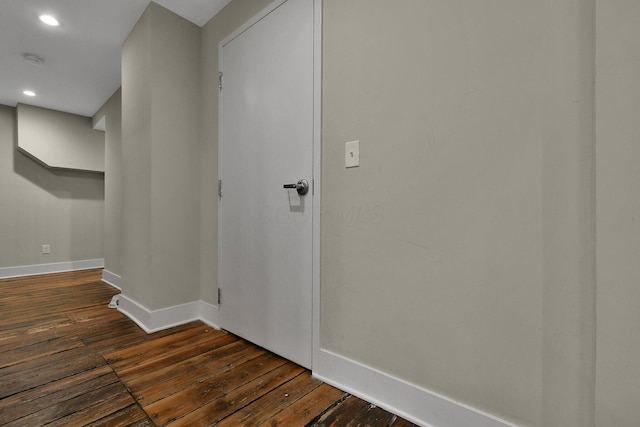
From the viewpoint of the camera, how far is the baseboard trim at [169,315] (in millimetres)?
1958

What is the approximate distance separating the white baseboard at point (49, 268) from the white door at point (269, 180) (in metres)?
3.65

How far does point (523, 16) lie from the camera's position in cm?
88

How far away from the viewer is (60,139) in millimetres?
3938

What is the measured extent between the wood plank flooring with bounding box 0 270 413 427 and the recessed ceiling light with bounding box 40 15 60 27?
231 cm

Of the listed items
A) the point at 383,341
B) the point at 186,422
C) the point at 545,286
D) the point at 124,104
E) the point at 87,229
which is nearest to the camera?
the point at 545,286

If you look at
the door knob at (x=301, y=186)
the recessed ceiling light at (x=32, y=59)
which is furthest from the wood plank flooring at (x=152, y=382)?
the recessed ceiling light at (x=32, y=59)

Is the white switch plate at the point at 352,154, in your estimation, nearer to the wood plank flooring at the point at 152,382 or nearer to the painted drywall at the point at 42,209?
the wood plank flooring at the point at 152,382

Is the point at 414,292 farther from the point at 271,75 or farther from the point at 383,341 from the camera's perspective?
the point at 271,75

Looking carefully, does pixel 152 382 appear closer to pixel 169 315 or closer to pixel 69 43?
pixel 169 315

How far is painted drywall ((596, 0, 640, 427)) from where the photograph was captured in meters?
0.70

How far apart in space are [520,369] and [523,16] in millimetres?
1101

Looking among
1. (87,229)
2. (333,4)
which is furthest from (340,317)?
(87,229)

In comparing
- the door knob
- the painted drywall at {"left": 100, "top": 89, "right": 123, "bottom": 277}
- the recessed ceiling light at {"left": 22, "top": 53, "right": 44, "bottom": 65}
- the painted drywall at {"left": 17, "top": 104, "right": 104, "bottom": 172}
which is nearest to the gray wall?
the door knob

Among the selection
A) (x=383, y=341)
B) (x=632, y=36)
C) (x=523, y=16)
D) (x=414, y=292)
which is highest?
(x=523, y=16)
